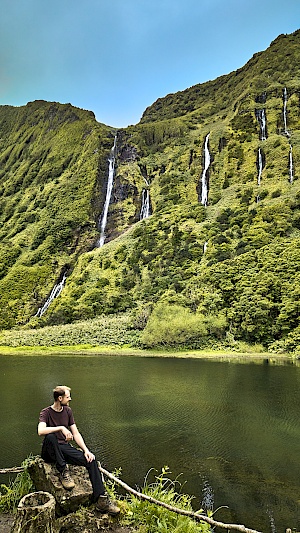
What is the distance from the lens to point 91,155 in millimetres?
124625

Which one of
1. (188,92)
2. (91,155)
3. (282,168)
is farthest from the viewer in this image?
(188,92)

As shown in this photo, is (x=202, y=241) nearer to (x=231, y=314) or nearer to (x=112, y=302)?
(x=112, y=302)

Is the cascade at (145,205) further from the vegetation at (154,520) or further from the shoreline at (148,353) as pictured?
the vegetation at (154,520)

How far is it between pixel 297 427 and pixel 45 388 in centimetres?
1652

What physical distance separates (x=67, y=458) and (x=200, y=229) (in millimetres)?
75547

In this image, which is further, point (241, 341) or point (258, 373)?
point (241, 341)

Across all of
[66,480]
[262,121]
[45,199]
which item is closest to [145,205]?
[45,199]

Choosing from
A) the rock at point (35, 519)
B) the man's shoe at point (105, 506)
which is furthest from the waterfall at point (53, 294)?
the rock at point (35, 519)

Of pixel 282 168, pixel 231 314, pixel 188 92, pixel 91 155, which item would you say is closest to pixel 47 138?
pixel 91 155

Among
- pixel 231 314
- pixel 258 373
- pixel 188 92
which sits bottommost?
pixel 258 373

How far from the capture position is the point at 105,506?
7.18 meters

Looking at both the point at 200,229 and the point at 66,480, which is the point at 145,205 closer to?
the point at 200,229

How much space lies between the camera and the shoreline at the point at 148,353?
44.2m

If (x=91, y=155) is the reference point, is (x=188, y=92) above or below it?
above
